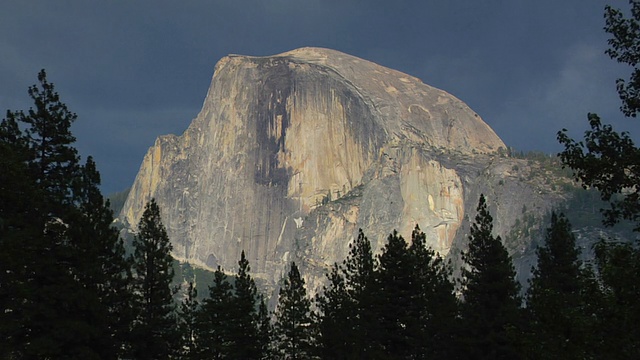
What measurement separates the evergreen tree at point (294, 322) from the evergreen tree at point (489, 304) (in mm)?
20223

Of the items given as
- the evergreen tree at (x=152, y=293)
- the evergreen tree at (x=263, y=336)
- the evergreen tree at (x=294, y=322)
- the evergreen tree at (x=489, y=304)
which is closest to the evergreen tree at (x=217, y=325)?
the evergreen tree at (x=263, y=336)

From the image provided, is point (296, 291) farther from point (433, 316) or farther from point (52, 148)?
point (52, 148)

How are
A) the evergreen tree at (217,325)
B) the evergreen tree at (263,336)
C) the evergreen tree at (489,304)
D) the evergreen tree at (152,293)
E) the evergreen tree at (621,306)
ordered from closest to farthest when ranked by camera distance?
the evergreen tree at (621,306) < the evergreen tree at (489,304) < the evergreen tree at (152,293) < the evergreen tree at (217,325) < the evergreen tree at (263,336)

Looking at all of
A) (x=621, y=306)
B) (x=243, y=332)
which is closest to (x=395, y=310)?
(x=243, y=332)

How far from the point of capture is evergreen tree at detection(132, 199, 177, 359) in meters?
41.8

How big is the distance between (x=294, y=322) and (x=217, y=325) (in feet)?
23.8

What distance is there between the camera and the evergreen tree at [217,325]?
56.0 meters

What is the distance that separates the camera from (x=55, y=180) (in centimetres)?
3125

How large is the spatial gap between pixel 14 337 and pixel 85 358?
9.85 feet

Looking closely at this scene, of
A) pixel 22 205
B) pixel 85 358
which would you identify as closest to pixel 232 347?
pixel 85 358

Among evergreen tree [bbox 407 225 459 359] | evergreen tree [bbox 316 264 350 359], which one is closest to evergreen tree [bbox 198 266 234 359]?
evergreen tree [bbox 316 264 350 359]

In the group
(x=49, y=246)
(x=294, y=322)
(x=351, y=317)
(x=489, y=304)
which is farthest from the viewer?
(x=294, y=322)

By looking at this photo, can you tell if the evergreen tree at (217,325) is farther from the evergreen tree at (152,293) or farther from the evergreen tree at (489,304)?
the evergreen tree at (489,304)

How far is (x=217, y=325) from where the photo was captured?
58656mm
